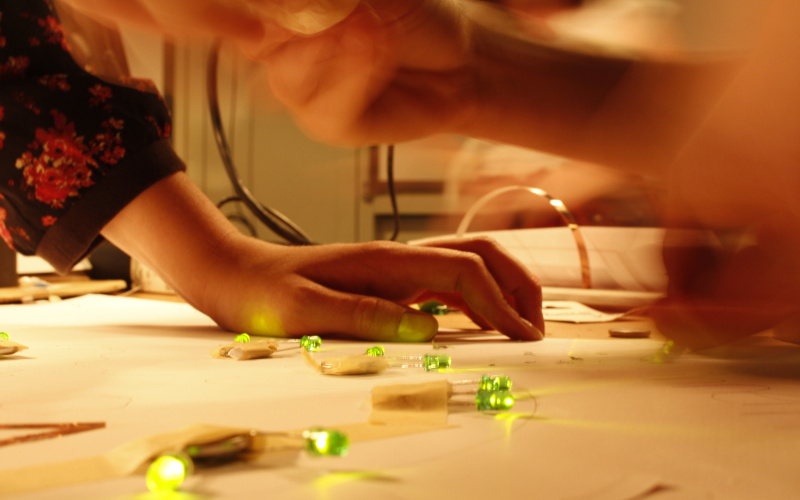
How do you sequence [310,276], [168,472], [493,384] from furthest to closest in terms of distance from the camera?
[310,276] → [493,384] → [168,472]

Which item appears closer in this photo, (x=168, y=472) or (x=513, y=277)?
(x=168, y=472)

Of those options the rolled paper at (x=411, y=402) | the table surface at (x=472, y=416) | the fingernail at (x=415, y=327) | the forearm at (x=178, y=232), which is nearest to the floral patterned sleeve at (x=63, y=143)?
the forearm at (x=178, y=232)

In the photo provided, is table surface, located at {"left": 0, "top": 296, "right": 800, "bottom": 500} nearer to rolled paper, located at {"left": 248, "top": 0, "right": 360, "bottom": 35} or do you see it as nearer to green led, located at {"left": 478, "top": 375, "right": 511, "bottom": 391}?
green led, located at {"left": 478, "top": 375, "right": 511, "bottom": 391}

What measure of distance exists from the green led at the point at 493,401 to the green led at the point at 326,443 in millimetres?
83

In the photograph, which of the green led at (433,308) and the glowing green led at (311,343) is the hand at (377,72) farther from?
the green led at (433,308)

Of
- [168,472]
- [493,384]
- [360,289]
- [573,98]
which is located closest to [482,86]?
[573,98]

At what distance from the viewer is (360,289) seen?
496mm

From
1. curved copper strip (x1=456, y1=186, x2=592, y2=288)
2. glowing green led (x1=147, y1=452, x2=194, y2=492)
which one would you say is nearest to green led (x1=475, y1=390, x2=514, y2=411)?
glowing green led (x1=147, y1=452, x2=194, y2=492)

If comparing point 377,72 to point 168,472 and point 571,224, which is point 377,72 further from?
point 571,224

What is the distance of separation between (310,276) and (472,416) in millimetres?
272

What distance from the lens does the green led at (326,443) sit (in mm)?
175

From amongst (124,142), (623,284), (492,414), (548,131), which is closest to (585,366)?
(492,414)

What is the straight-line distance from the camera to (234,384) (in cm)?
29

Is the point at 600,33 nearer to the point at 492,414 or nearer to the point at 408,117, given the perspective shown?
the point at 408,117
